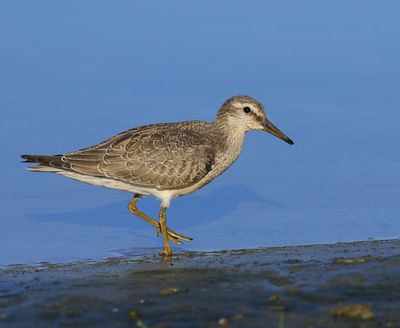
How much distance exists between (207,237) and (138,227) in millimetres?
984

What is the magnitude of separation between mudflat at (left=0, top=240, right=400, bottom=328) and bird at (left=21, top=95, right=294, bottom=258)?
1.45m

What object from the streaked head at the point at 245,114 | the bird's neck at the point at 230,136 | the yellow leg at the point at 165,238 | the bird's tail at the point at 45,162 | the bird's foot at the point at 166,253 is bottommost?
the bird's foot at the point at 166,253

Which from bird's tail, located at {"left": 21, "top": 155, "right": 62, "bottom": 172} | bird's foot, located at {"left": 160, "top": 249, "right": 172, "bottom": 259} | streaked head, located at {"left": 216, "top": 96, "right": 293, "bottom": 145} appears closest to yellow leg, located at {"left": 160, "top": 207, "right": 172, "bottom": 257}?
bird's foot, located at {"left": 160, "top": 249, "right": 172, "bottom": 259}

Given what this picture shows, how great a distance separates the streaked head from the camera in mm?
11406

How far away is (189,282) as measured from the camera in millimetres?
8242

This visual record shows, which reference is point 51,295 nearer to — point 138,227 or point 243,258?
point 243,258

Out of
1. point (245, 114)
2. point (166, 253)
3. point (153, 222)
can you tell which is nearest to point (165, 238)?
point (166, 253)

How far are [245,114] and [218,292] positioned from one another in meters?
3.96

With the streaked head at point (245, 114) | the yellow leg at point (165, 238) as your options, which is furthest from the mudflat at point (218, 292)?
the streaked head at point (245, 114)

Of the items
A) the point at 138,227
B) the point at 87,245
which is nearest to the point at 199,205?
the point at 138,227

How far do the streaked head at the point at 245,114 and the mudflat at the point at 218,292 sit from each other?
2.19 m

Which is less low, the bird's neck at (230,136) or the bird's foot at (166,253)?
the bird's neck at (230,136)

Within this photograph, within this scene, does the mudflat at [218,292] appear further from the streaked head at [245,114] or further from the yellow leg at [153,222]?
the streaked head at [245,114]

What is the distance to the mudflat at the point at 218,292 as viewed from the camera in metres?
7.12
